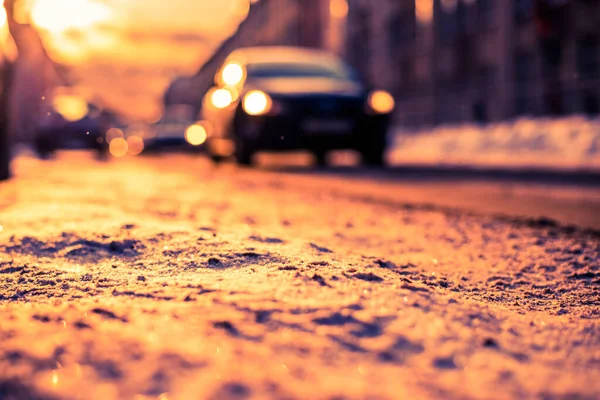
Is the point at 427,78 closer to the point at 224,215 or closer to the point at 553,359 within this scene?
the point at 224,215

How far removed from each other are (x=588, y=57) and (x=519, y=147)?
16.3 feet

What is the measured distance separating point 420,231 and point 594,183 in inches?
165

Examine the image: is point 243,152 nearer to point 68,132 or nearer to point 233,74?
point 233,74

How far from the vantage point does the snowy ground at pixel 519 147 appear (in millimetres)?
12938

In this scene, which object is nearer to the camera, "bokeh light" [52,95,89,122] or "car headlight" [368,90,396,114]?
"car headlight" [368,90,396,114]

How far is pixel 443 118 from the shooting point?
27328 millimetres

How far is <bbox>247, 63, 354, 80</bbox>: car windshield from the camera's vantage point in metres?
14.1

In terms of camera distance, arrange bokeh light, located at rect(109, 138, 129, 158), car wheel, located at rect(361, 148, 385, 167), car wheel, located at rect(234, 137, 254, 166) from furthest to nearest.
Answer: bokeh light, located at rect(109, 138, 129, 158) → car wheel, located at rect(361, 148, 385, 167) → car wheel, located at rect(234, 137, 254, 166)

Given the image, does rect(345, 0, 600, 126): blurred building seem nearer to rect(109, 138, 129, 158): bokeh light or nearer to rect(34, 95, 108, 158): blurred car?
rect(109, 138, 129, 158): bokeh light

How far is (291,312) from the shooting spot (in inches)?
103

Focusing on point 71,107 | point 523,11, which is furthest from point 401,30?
point 71,107

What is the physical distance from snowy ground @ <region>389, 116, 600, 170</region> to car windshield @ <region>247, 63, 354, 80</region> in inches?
76.3

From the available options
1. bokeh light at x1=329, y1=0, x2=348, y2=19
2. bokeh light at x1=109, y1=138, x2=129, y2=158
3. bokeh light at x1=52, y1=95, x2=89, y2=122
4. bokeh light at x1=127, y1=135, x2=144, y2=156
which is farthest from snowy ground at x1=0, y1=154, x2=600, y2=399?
bokeh light at x1=329, y1=0, x2=348, y2=19

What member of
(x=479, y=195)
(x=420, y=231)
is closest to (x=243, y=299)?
(x=420, y=231)
